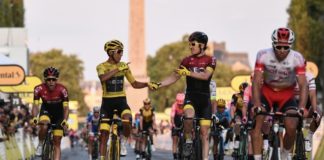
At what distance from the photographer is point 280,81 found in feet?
48.3

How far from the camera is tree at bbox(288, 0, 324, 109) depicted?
7506cm

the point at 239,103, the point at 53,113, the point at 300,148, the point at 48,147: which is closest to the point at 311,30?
the point at 239,103

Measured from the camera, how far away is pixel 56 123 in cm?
1973

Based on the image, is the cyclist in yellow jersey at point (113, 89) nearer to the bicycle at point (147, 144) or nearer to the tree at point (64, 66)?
the bicycle at point (147, 144)

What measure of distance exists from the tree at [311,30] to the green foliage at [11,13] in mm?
19283

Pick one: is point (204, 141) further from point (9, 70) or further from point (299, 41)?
point (299, 41)

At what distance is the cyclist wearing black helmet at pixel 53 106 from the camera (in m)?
19.4

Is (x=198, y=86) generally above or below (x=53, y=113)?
above

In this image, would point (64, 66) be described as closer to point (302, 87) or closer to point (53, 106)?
point (53, 106)

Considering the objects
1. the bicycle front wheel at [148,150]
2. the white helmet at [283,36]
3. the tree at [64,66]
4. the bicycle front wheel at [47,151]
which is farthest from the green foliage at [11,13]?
the tree at [64,66]

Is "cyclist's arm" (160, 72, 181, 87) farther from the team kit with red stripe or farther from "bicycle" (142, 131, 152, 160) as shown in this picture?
"bicycle" (142, 131, 152, 160)

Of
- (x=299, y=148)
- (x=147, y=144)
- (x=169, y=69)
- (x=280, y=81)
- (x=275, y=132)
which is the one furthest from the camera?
(x=169, y=69)

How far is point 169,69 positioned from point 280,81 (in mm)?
136172

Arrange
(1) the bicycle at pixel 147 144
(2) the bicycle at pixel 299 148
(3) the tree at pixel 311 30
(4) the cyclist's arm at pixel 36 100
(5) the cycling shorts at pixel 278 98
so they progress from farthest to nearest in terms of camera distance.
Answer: (3) the tree at pixel 311 30, (1) the bicycle at pixel 147 144, (4) the cyclist's arm at pixel 36 100, (2) the bicycle at pixel 299 148, (5) the cycling shorts at pixel 278 98
